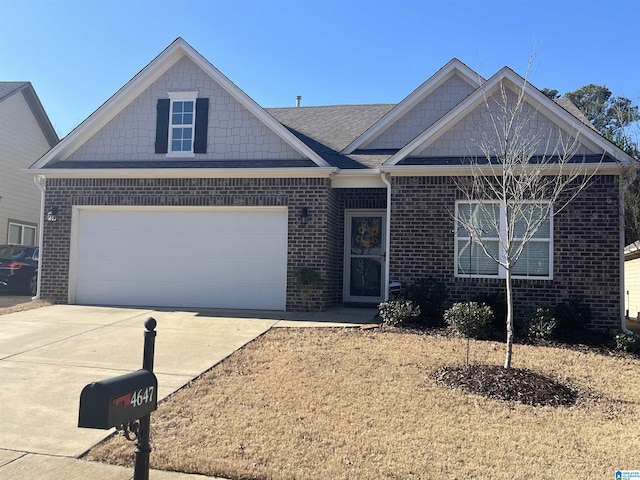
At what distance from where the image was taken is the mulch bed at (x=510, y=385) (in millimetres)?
5879

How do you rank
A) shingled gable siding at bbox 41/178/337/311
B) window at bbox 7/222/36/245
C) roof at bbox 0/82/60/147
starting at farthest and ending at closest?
1. window at bbox 7/222/36/245
2. roof at bbox 0/82/60/147
3. shingled gable siding at bbox 41/178/337/311

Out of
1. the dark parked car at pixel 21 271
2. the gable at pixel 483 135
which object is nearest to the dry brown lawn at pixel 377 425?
the gable at pixel 483 135

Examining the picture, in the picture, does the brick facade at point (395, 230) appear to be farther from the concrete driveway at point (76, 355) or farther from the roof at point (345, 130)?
the concrete driveway at point (76, 355)

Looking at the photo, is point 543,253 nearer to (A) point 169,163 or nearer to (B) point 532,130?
(B) point 532,130

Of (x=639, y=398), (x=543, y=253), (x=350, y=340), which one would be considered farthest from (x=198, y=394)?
(x=543, y=253)

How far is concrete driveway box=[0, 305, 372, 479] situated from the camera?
15.6 ft

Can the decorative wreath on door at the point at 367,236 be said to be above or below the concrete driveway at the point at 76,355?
above

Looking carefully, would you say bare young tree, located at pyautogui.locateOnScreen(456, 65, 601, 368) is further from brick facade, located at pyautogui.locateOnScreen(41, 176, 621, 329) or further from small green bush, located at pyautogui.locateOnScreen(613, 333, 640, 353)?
small green bush, located at pyautogui.locateOnScreen(613, 333, 640, 353)

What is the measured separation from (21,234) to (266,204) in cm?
1376

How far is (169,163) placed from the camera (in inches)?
489

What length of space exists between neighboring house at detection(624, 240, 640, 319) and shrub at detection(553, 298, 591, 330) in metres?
8.54

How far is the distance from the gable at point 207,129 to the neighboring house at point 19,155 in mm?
8565

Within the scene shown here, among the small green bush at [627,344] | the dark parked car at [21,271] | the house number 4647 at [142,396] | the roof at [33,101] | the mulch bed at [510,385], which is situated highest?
the roof at [33,101]

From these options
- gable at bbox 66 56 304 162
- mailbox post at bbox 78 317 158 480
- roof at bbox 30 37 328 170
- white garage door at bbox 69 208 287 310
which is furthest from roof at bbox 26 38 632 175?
mailbox post at bbox 78 317 158 480
